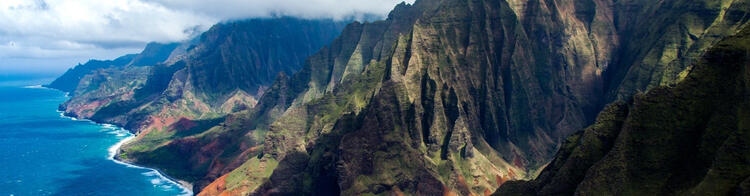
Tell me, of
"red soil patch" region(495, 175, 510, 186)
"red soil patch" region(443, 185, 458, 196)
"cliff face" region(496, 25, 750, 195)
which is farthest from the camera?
"red soil patch" region(495, 175, 510, 186)

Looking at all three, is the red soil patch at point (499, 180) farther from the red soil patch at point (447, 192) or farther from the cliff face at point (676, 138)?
the cliff face at point (676, 138)

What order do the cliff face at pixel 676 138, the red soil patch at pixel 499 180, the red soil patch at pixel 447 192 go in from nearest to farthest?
the cliff face at pixel 676 138, the red soil patch at pixel 447 192, the red soil patch at pixel 499 180

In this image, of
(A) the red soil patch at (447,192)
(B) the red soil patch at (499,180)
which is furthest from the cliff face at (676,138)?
(B) the red soil patch at (499,180)

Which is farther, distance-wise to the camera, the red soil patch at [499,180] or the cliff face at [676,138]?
the red soil patch at [499,180]

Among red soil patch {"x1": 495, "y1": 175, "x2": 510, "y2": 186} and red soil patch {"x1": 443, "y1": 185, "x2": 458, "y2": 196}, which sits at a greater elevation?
red soil patch {"x1": 443, "y1": 185, "x2": 458, "y2": 196}

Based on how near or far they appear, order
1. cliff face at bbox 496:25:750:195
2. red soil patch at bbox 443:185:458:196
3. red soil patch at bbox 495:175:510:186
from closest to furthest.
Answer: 1. cliff face at bbox 496:25:750:195
2. red soil patch at bbox 443:185:458:196
3. red soil patch at bbox 495:175:510:186

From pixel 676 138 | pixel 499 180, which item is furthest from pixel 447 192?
pixel 676 138

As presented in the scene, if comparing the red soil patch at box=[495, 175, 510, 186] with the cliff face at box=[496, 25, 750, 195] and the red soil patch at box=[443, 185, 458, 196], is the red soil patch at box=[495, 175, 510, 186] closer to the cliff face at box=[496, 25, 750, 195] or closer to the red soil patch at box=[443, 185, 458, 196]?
the red soil patch at box=[443, 185, 458, 196]

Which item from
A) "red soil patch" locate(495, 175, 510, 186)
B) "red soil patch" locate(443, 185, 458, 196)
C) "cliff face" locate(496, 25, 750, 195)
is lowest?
"red soil patch" locate(495, 175, 510, 186)

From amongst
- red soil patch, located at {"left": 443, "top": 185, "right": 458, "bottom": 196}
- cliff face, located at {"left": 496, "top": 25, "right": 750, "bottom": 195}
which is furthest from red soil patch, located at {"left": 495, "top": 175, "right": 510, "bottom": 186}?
cliff face, located at {"left": 496, "top": 25, "right": 750, "bottom": 195}
